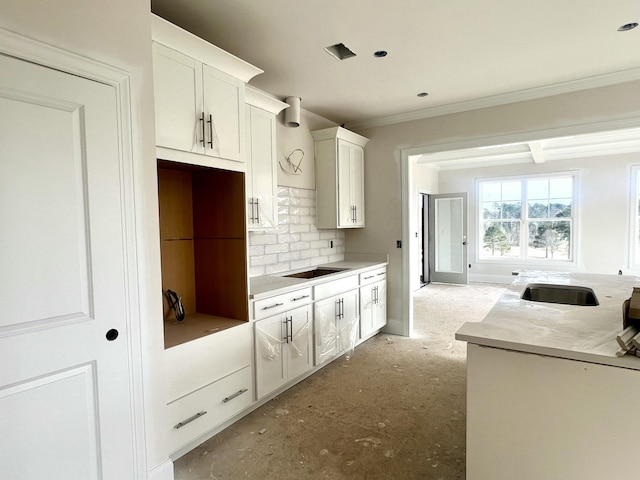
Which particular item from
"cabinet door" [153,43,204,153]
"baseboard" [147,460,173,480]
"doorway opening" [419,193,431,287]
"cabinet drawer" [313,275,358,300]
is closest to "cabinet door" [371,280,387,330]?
"cabinet drawer" [313,275,358,300]

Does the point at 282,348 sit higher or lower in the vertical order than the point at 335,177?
lower

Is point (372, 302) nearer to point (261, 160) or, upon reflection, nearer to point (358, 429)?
point (358, 429)

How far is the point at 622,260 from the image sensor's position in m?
6.31

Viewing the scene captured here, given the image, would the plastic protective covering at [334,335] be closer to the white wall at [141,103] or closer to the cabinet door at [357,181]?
the cabinet door at [357,181]

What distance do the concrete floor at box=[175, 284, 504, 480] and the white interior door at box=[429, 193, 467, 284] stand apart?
4268mm

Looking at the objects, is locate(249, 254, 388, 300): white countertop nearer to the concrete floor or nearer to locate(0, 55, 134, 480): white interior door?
the concrete floor

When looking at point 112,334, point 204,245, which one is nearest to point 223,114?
point 204,245

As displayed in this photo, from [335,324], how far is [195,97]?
91.4 inches

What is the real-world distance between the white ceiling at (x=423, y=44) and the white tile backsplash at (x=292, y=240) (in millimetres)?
1063

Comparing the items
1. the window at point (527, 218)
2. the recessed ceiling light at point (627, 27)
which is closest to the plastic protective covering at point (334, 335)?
the recessed ceiling light at point (627, 27)

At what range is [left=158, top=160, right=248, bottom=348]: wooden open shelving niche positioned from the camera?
2.49m

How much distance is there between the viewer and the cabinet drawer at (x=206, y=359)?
77.9 inches

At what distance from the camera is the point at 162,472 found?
5.95 ft

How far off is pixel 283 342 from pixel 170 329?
0.87 metres
